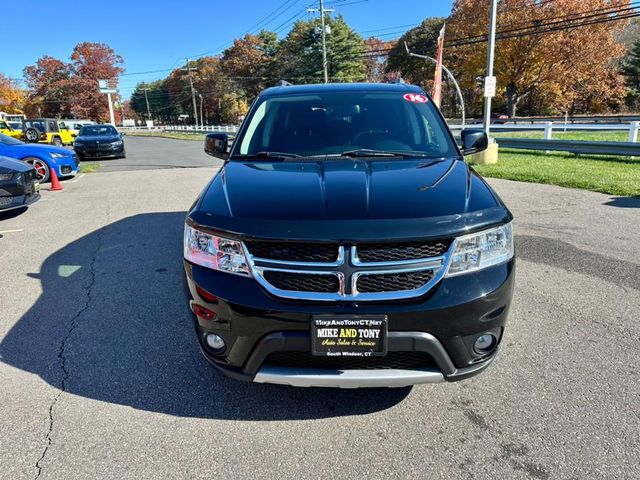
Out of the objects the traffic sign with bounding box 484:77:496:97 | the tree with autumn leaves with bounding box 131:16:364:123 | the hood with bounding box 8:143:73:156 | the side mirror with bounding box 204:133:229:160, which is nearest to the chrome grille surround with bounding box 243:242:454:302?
the side mirror with bounding box 204:133:229:160

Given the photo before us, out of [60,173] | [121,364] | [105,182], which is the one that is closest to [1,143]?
[60,173]

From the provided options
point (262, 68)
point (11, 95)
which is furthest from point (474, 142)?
point (11, 95)

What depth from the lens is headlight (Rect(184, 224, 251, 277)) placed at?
226 cm

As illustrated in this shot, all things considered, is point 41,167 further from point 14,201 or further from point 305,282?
point 305,282

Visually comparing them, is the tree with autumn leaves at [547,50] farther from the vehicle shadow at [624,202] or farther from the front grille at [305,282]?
the front grille at [305,282]

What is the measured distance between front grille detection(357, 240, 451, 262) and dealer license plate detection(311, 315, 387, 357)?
27cm

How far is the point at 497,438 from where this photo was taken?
7.66 feet

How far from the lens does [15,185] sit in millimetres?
7012

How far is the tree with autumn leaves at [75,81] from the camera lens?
78.2 m

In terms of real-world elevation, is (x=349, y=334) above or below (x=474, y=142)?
A: below

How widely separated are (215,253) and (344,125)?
1.79 metres

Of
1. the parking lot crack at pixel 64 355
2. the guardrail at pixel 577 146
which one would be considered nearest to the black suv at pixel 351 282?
the parking lot crack at pixel 64 355

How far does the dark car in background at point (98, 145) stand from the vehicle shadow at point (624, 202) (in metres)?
17.9

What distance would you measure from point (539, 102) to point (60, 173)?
57.5 m
